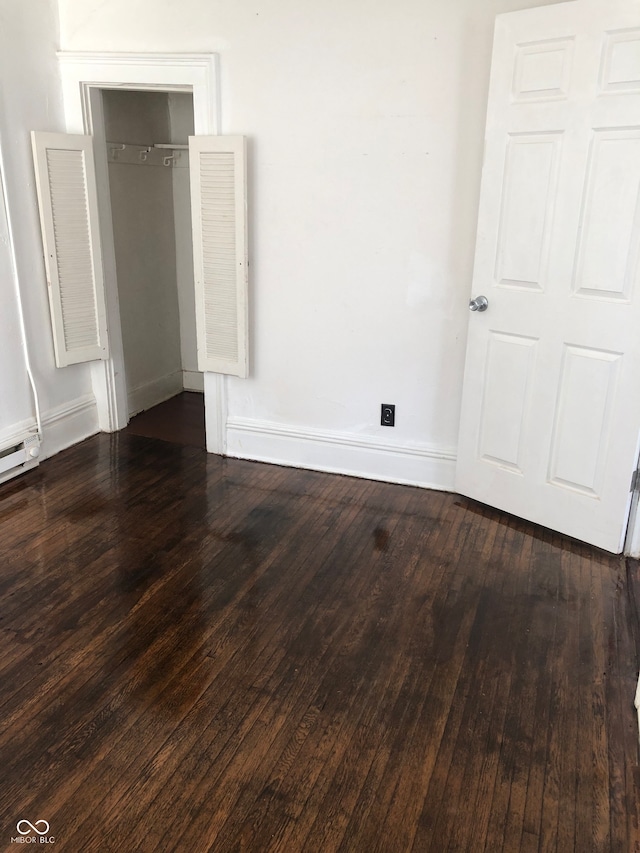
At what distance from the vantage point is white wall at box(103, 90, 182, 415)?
4.27 meters

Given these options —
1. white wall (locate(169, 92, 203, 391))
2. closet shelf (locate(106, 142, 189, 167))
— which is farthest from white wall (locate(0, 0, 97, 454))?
white wall (locate(169, 92, 203, 391))

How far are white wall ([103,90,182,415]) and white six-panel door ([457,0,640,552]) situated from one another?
2330 millimetres

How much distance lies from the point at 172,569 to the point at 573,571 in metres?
1.62

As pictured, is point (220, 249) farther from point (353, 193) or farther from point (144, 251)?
point (144, 251)

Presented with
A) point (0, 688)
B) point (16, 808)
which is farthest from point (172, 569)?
point (16, 808)

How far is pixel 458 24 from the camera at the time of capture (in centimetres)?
300

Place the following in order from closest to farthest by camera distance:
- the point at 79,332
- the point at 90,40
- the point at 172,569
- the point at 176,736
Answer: the point at 176,736, the point at 172,569, the point at 90,40, the point at 79,332

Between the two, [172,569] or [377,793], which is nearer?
[377,793]

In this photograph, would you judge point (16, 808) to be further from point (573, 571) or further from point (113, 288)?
point (113, 288)

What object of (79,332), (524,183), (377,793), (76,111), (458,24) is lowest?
(377,793)

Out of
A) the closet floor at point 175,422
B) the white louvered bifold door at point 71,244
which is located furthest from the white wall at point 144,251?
the white louvered bifold door at point 71,244

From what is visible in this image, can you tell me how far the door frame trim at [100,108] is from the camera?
3410 millimetres

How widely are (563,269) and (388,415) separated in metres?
1.13

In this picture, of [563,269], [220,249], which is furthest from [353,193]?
[563,269]
